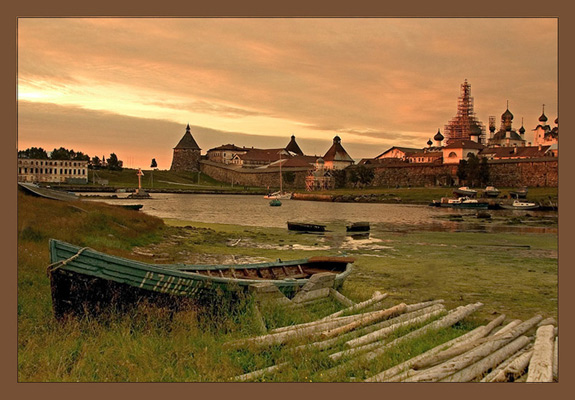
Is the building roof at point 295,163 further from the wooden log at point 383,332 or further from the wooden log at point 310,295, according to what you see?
the wooden log at point 383,332

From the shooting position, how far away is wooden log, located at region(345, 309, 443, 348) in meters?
7.87

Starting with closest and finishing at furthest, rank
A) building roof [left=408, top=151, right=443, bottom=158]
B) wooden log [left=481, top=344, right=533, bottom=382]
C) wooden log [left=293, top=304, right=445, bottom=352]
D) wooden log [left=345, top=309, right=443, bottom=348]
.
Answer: wooden log [left=481, top=344, right=533, bottom=382]
wooden log [left=293, top=304, right=445, bottom=352]
wooden log [left=345, top=309, right=443, bottom=348]
building roof [left=408, top=151, right=443, bottom=158]

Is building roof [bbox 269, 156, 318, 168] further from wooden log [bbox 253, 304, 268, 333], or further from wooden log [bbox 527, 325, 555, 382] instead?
wooden log [bbox 527, 325, 555, 382]

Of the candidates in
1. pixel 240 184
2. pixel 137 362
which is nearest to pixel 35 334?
pixel 137 362

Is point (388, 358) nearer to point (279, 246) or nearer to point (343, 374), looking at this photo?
point (343, 374)

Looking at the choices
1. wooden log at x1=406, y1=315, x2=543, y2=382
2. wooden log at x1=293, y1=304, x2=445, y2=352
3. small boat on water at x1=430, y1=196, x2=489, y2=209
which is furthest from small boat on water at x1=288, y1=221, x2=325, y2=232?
small boat on water at x1=430, y1=196, x2=489, y2=209

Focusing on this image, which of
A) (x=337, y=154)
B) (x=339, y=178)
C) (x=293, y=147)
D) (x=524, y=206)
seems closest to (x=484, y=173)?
(x=339, y=178)

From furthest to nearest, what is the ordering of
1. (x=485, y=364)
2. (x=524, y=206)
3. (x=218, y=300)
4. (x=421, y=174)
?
1. (x=421, y=174)
2. (x=524, y=206)
3. (x=218, y=300)
4. (x=485, y=364)

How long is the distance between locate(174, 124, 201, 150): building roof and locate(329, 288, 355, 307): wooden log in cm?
16016

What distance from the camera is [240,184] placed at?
14550 cm

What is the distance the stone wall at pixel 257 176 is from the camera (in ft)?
440

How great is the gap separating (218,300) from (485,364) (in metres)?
4.62

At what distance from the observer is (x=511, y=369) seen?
21.1 ft

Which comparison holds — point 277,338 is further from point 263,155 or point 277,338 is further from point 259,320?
point 263,155
